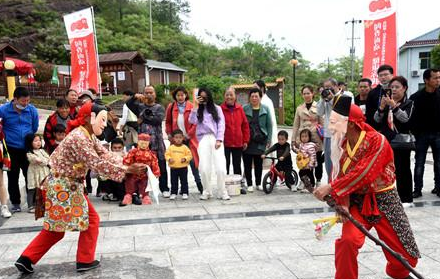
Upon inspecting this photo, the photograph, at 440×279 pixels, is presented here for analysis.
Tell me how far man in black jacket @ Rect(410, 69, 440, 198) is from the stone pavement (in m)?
0.48

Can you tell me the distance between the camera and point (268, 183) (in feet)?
22.8

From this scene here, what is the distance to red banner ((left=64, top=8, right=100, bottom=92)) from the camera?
10.2 metres

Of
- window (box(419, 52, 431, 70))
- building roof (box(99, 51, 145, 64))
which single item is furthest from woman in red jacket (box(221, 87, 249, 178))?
window (box(419, 52, 431, 70))

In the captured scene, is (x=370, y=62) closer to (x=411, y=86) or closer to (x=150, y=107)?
(x=150, y=107)

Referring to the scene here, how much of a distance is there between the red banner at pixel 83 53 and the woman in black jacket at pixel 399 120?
729 cm

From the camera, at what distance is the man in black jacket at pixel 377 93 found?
5.55 m

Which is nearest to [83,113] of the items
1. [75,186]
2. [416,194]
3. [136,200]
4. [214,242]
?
[75,186]

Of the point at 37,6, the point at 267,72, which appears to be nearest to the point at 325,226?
the point at 267,72

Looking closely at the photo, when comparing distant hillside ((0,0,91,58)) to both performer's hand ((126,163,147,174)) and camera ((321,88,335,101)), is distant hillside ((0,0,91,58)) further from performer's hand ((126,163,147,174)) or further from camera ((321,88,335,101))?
performer's hand ((126,163,147,174))

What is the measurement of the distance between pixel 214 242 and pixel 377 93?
3267 mm

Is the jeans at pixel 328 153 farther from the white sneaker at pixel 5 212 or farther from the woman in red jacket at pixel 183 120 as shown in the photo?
the white sneaker at pixel 5 212

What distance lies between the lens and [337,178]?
3113mm

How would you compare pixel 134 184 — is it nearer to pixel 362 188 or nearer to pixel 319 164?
pixel 319 164

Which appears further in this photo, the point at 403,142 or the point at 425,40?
the point at 425,40
